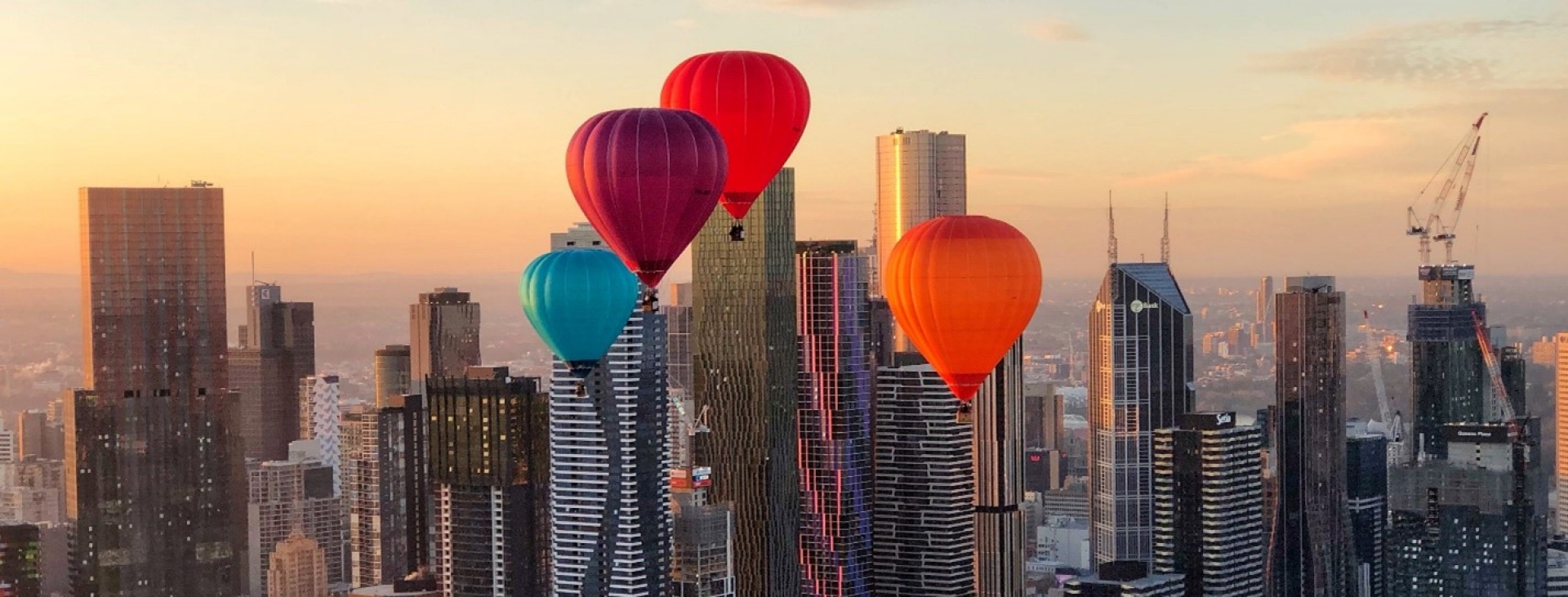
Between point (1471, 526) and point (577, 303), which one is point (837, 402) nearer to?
point (1471, 526)

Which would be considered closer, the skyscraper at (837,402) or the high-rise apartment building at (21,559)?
the skyscraper at (837,402)

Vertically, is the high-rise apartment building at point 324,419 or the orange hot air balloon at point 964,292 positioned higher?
the orange hot air balloon at point 964,292

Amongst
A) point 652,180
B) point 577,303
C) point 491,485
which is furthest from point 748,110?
point 491,485

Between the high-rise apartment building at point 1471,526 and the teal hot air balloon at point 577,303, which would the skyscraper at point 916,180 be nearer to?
the high-rise apartment building at point 1471,526

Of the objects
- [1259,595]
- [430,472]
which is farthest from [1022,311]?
[1259,595]

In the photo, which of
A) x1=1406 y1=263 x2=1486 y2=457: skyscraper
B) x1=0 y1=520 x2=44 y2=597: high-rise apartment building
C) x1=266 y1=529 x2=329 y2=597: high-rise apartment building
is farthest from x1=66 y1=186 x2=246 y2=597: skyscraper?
x1=1406 y1=263 x2=1486 y2=457: skyscraper

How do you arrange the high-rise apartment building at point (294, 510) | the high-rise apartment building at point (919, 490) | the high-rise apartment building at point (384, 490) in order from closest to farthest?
the high-rise apartment building at point (919, 490)
the high-rise apartment building at point (384, 490)
the high-rise apartment building at point (294, 510)

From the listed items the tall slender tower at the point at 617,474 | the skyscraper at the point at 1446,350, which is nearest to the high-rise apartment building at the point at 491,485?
the tall slender tower at the point at 617,474
